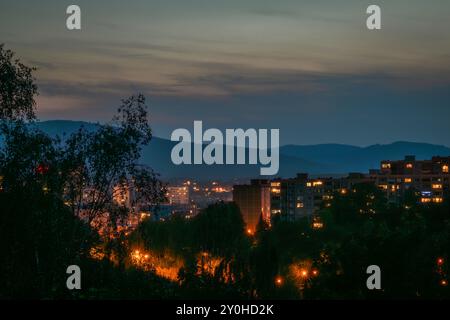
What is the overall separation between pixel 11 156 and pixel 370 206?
7960cm

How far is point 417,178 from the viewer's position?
147m

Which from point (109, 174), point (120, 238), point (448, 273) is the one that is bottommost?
point (448, 273)

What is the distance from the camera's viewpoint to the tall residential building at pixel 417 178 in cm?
14350

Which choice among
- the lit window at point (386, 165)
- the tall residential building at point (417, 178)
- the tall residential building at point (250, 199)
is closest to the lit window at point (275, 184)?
the tall residential building at point (250, 199)

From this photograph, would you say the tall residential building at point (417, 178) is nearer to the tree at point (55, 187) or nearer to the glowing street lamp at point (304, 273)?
the glowing street lamp at point (304, 273)

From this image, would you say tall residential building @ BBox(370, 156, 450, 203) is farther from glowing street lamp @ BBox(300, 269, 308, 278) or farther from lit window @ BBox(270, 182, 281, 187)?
glowing street lamp @ BBox(300, 269, 308, 278)

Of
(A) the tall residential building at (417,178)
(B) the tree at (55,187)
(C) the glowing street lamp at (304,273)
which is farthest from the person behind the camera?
(A) the tall residential building at (417,178)

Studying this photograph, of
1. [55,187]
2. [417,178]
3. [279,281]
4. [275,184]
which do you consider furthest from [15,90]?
[275,184]

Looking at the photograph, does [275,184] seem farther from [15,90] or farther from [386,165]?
A: [15,90]

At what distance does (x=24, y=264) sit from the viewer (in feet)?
61.5

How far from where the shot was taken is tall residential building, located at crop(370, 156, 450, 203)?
471 ft

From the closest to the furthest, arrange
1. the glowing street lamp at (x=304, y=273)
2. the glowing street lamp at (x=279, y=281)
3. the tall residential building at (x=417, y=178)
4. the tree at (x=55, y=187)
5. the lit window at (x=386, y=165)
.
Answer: the tree at (x=55, y=187), the glowing street lamp at (x=279, y=281), the glowing street lamp at (x=304, y=273), the tall residential building at (x=417, y=178), the lit window at (x=386, y=165)
